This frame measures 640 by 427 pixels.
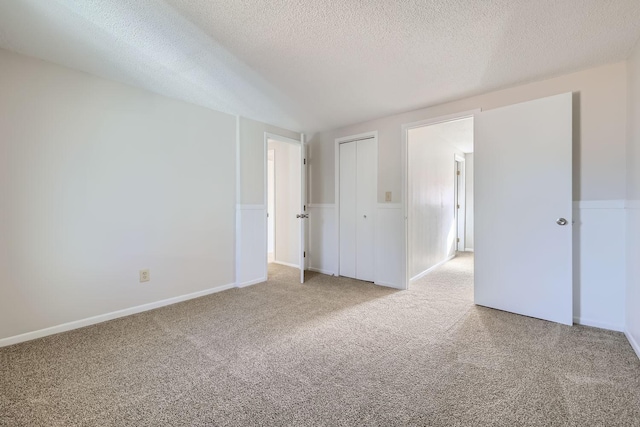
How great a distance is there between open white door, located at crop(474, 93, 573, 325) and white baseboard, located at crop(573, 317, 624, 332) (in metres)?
0.14

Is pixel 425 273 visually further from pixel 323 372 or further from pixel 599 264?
pixel 323 372

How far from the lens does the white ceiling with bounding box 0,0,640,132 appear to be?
65.1 inches

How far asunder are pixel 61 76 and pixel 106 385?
2435 millimetres

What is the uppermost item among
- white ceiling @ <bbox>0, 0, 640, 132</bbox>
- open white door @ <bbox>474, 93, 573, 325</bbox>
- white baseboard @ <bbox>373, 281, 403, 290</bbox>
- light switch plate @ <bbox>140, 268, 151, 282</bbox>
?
white ceiling @ <bbox>0, 0, 640, 132</bbox>

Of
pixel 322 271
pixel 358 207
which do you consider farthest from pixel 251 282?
pixel 358 207

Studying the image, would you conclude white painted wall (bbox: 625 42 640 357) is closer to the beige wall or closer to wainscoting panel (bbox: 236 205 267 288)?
the beige wall

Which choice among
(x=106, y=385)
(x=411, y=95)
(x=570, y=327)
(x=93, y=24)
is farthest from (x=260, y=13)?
(x=570, y=327)

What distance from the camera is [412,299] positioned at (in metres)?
3.14

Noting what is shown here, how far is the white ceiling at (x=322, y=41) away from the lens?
165cm

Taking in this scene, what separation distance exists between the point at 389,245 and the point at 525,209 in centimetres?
155

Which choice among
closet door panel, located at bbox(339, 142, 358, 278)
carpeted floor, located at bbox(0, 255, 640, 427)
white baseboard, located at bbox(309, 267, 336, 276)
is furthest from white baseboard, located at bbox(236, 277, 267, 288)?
closet door panel, located at bbox(339, 142, 358, 278)

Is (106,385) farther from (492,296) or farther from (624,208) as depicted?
(624,208)

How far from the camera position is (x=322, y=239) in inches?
175

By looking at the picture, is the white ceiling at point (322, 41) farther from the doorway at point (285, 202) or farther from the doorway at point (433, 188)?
the doorway at point (285, 202)
